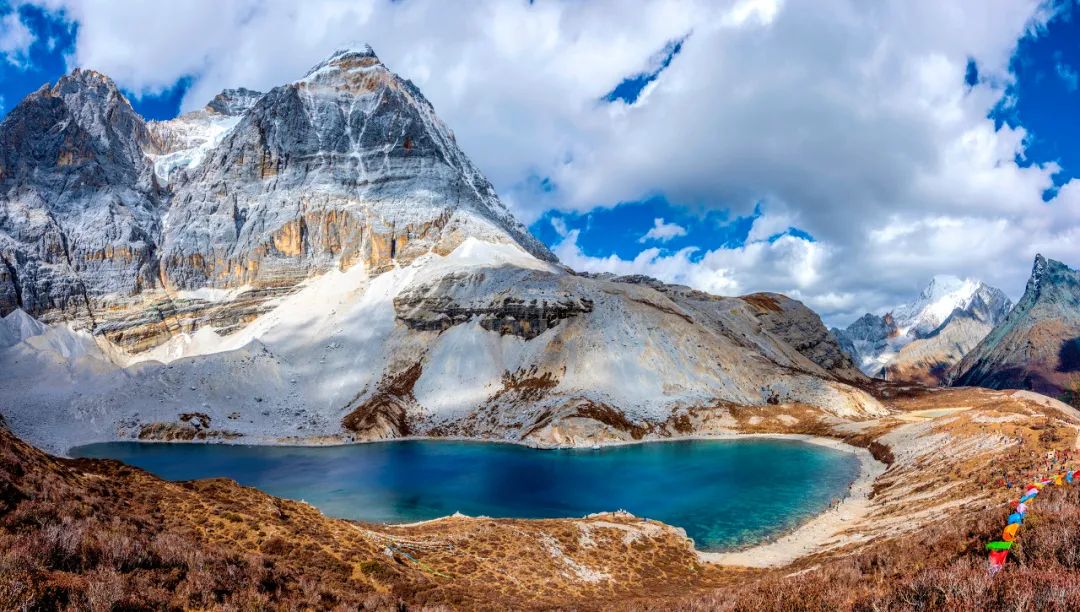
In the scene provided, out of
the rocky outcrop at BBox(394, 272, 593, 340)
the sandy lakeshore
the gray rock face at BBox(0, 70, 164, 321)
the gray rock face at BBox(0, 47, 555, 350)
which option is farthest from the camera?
the gray rock face at BBox(0, 47, 555, 350)

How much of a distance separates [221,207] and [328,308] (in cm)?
5978

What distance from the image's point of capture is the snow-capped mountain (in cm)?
10000

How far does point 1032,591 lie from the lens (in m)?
7.61

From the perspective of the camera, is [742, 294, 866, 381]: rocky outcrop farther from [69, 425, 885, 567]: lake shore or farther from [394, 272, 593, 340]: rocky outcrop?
[69, 425, 885, 567]: lake shore

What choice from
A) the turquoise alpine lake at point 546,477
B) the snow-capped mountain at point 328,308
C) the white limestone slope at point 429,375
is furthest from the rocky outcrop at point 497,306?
the turquoise alpine lake at point 546,477

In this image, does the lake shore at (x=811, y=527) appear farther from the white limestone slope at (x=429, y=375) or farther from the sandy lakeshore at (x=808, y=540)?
the white limestone slope at (x=429, y=375)

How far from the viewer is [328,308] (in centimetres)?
13950

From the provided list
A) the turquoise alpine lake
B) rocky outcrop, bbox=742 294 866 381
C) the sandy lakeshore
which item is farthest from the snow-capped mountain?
the sandy lakeshore

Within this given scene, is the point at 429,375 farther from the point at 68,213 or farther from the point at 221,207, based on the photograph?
the point at 68,213

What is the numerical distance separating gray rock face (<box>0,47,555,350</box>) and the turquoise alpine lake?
243 feet

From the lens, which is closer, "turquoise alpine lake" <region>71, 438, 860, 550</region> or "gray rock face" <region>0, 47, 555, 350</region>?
"turquoise alpine lake" <region>71, 438, 860, 550</region>

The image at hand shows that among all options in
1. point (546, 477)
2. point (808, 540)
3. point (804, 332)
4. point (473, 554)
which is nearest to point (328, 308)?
point (546, 477)

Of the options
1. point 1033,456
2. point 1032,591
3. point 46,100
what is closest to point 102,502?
point 1032,591

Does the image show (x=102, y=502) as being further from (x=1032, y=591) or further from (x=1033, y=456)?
(x=1033, y=456)
